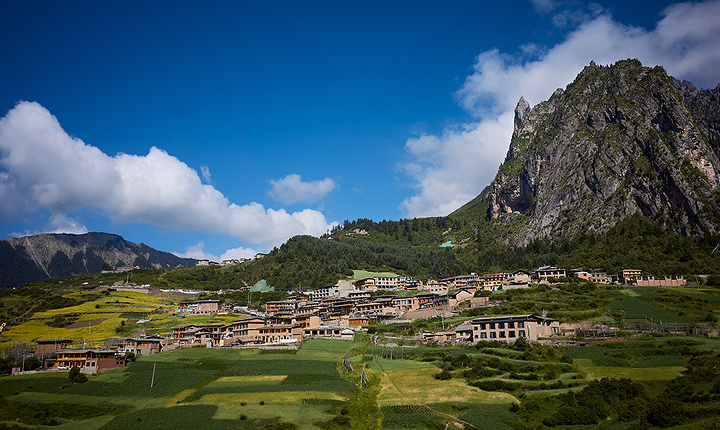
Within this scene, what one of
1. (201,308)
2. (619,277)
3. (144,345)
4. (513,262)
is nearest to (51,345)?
(144,345)

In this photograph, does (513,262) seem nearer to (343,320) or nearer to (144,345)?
(343,320)

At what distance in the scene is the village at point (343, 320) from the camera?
76250 mm

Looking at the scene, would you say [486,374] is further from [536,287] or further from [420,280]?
[420,280]

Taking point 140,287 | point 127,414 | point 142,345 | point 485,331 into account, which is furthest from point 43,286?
point 485,331

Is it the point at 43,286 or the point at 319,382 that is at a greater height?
the point at 43,286

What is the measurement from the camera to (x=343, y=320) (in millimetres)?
109438

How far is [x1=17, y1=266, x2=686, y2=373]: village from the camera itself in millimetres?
76250

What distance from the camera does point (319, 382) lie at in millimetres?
61812

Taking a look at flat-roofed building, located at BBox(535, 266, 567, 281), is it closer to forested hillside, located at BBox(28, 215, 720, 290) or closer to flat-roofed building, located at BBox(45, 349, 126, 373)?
forested hillside, located at BBox(28, 215, 720, 290)

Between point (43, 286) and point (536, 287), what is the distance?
161503 mm

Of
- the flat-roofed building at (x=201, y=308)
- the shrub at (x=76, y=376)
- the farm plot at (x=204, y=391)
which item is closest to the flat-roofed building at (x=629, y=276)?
the farm plot at (x=204, y=391)

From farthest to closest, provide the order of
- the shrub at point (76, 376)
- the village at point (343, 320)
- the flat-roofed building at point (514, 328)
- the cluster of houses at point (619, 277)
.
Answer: the cluster of houses at point (619, 277) < the village at point (343, 320) < the flat-roofed building at point (514, 328) < the shrub at point (76, 376)

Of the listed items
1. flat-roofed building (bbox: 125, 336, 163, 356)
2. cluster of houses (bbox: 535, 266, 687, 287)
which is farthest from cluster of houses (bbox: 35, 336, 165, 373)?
cluster of houses (bbox: 535, 266, 687, 287)

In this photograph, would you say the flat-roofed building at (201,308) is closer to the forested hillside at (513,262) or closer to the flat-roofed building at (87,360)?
the forested hillside at (513,262)
